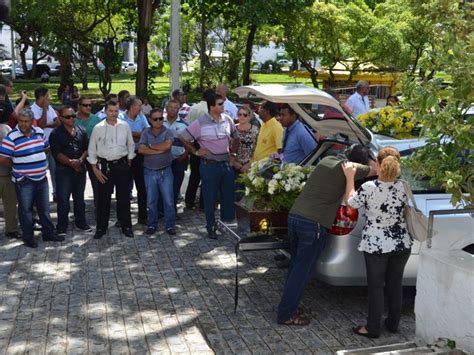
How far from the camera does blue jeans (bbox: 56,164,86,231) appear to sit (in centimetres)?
957

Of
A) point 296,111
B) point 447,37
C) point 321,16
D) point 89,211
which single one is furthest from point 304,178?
point 321,16

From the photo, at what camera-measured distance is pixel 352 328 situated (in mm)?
6512

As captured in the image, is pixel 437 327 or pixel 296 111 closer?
pixel 437 327

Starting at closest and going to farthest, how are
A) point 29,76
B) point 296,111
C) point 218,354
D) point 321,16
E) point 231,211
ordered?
point 218,354
point 296,111
point 231,211
point 321,16
point 29,76

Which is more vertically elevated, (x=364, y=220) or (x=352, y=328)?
(x=364, y=220)

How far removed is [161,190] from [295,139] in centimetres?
205

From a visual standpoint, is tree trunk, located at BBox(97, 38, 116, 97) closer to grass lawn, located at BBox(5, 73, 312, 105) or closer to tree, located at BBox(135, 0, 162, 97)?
grass lawn, located at BBox(5, 73, 312, 105)

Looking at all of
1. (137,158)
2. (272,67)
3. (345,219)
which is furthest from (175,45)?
(272,67)

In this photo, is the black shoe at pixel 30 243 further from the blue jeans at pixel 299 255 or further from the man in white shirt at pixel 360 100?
the man in white shirt at pixel 360 100

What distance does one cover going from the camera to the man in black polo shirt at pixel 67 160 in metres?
9.41

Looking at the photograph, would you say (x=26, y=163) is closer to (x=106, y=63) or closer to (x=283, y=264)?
(x=283, y=264)

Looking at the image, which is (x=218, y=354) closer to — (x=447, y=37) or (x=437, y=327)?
(x=437, y=327)

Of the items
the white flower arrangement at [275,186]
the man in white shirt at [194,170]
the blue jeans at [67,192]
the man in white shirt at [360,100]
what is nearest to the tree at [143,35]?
the man in white shirt at [360,100]

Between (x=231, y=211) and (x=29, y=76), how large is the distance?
43.6 meters
